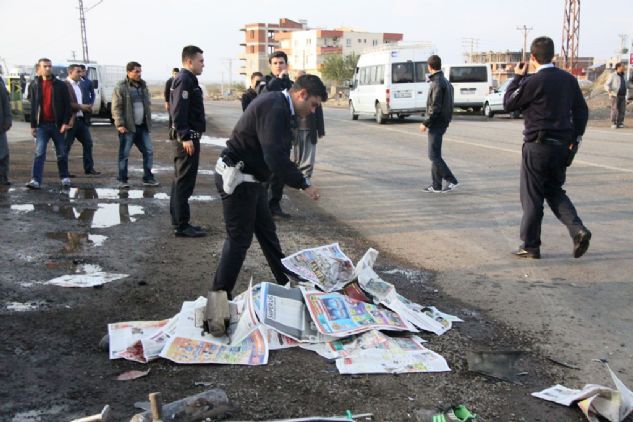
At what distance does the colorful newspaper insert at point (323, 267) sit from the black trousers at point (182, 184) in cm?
228

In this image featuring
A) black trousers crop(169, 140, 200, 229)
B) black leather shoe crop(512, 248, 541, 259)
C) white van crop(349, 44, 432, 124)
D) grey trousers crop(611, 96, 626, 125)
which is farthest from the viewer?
white van crop(349, 44, 432, 124)

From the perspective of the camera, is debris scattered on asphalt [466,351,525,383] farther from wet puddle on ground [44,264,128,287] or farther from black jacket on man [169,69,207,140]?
black jacket on man [169,69,207,140]

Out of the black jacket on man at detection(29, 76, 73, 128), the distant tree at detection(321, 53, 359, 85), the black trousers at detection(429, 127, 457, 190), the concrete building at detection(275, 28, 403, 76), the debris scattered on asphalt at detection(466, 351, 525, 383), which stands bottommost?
the debris scattered on asphalt at detection(466, 351, 525, 383)

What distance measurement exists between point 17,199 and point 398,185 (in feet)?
18.8

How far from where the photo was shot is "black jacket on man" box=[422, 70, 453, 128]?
30.0 feet

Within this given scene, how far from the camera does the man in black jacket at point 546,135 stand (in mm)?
5719

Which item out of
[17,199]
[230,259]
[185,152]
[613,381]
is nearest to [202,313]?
[230,259]

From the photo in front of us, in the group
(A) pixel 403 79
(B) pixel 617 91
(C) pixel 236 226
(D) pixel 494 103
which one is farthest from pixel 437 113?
(D) pixel 494 103

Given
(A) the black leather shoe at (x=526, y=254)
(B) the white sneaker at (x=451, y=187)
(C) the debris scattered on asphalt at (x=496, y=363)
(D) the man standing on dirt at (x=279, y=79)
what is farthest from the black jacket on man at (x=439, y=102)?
(C) the debris scattered on asphalt at (x=496, y=363)

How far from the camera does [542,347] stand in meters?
3.93

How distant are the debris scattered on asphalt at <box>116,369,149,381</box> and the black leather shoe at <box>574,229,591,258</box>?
3.93m

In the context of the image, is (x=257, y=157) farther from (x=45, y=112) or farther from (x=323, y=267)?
(x=45, y=112)

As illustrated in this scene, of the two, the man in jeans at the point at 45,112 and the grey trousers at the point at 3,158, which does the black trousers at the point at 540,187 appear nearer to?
the man in jeans at the point at 45,112

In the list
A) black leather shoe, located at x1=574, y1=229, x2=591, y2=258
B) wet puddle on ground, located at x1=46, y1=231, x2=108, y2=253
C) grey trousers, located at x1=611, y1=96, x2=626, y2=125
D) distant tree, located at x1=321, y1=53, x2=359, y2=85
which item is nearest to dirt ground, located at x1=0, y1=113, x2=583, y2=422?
wet puddle on ground, located at x1=46, y1=231, x2=108, y2=253
